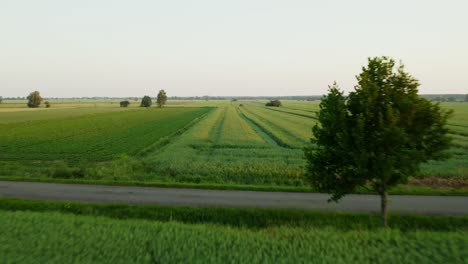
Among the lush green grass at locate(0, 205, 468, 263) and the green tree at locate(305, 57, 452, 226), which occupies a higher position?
the green tree at locate(305, 57, 452, 226)

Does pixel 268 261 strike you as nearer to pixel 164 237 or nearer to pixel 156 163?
pixel 164 237

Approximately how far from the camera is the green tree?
10648 mm

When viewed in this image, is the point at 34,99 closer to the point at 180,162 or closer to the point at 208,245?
the point at 180,162

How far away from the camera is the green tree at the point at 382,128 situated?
1065 cm

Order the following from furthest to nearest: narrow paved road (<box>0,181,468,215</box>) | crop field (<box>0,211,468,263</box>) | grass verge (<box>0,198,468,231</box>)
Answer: narrow paved road (<box>0,181,468,215</box>) < grass verge (<box>0,198,468,231</box>) < crop field (<box>0,211,468,263</box>)

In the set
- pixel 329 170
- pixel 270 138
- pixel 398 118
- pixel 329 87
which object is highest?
pixel 329 87

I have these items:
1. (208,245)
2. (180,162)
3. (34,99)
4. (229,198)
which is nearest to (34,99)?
(34,99)

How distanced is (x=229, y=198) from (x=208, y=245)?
9.11 meters

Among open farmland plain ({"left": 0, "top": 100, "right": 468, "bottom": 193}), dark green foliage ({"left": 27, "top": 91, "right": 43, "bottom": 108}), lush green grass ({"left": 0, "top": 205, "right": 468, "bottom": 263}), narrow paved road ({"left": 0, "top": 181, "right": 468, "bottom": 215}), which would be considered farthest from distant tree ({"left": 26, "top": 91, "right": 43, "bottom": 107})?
lush green grass ({"left": 0, "top": 205, "right": 468, "bottom": 263})

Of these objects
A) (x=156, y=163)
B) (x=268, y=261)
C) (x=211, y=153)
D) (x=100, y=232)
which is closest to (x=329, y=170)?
(x=268, y=261)

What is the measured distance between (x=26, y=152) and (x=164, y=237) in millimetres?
29366

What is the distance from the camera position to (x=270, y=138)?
41.7 metres

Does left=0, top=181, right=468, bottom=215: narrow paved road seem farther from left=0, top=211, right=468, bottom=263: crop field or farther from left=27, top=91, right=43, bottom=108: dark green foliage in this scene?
left=27, top=91, right=43, bottom=108: dark green foliage

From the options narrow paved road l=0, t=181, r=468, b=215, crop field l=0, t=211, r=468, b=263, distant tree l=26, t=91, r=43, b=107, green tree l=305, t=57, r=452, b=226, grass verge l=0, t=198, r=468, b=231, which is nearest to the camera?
crop field l=0, t=211, r=468, b=263
